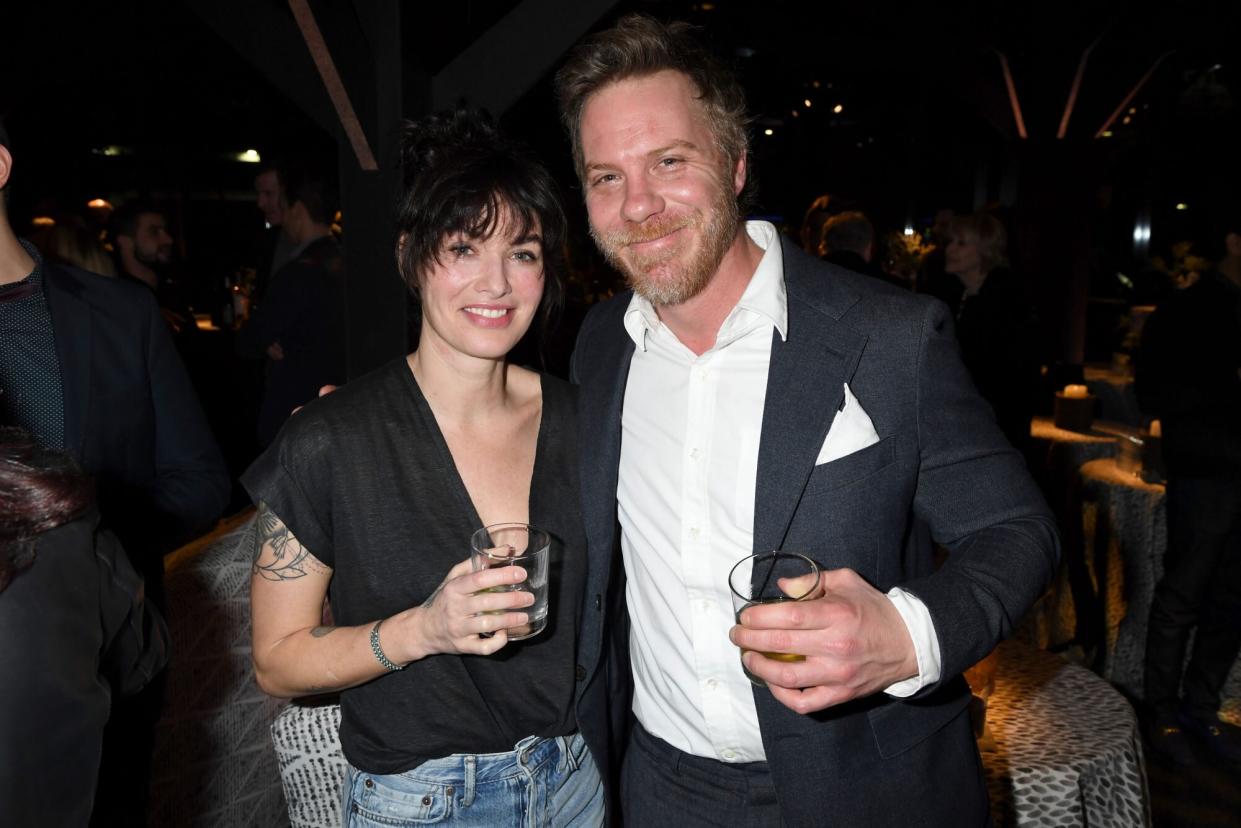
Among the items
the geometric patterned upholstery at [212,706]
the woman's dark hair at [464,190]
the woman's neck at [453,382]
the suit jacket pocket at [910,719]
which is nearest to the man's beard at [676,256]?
the woman's dark hair at [464,190]

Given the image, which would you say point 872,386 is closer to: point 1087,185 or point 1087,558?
point 1087,558

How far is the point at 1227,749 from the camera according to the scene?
11.6 ft

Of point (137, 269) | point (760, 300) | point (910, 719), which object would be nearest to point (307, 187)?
point (137, 269)

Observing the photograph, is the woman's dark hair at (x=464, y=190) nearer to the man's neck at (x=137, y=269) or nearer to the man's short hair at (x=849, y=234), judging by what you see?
the man's short hair at (x=849, y=234)

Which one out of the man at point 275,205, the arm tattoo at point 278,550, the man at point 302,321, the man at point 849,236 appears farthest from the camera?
the man at point 849,236

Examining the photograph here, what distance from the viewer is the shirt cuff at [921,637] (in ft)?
3.66

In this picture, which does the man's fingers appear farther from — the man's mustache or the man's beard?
the man's mustache

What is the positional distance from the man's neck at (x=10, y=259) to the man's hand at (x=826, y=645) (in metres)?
1.59

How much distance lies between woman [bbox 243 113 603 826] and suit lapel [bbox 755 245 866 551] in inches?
15.8

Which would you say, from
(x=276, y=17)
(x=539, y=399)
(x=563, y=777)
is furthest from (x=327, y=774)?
(x=276, y=17)

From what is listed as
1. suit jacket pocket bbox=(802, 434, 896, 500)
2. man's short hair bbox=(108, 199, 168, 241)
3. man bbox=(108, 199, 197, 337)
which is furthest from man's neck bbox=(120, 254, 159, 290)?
suit jacket pocket bbox=(802, 434, 896, 500)

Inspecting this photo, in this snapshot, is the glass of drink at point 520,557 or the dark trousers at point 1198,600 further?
the dark trousers at point 1198,600

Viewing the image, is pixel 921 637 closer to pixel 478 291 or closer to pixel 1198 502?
pixel 478 291

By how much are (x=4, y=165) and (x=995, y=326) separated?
358 centimetres
